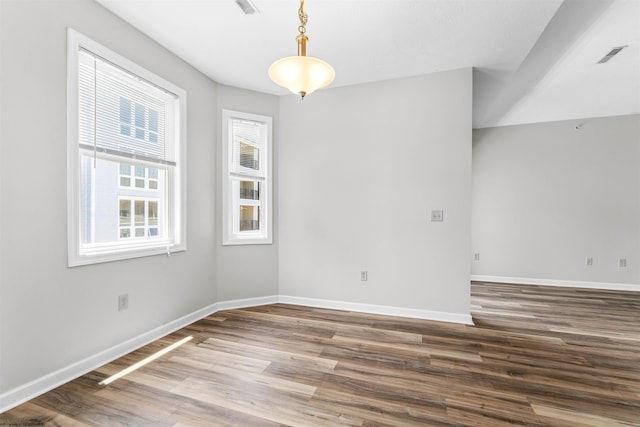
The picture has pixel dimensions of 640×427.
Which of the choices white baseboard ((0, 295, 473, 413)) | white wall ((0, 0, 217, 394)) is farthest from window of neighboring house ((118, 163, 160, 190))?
white baseboard ((0, 295, 473, 413))

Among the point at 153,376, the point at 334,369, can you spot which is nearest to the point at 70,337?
the point at 153,376

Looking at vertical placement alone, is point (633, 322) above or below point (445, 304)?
below

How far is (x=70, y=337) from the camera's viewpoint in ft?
6.57

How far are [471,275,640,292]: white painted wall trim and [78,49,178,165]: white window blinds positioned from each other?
559 cm

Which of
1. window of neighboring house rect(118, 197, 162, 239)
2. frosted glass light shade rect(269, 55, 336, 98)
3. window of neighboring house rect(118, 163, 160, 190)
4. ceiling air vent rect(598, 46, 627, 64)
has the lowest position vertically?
window of neighboring house rect(118, 197, 162, 239)

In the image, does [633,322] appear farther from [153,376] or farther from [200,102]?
[200,102]

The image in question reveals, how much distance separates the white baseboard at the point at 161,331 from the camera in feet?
5.77

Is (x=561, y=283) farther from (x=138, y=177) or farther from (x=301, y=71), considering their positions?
(x=138, y=177)

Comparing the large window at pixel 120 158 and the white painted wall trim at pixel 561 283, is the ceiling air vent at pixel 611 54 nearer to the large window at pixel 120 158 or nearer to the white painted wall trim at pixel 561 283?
the white painted wall trim at pixel 561 283

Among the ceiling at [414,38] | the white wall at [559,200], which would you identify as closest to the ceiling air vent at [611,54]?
the ceiling at [414,38]

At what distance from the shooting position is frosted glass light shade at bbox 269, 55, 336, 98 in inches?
61.8

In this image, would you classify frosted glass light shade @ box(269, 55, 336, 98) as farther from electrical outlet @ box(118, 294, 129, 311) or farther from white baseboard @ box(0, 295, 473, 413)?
white baseboard @ box(0, 295, 473, 413)

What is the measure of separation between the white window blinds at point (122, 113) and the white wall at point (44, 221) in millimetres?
165

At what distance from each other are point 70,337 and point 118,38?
2378 mm
